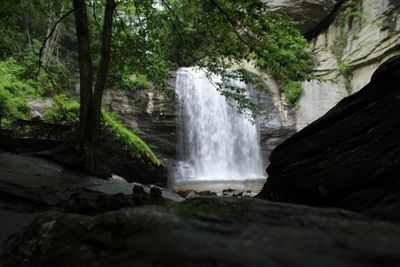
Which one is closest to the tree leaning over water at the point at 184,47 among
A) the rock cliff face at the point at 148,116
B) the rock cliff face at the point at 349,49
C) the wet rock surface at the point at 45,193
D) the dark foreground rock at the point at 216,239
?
the wet rock surface at the point at 45,193

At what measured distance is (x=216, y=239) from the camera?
66.4 inches

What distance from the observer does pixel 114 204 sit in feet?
12.4

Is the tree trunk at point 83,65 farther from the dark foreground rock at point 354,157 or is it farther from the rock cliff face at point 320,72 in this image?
the rock cliff face at point 320,72

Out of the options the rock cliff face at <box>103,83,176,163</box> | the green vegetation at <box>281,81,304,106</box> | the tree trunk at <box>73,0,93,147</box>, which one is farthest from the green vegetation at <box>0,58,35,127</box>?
the green vegetation at <box>281,81,304,106</box>

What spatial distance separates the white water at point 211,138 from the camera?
19.8m

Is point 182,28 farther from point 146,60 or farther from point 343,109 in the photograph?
point 343,109

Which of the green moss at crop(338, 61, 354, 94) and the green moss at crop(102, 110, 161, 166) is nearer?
the green moss at crop(102, 110, 161, 166)

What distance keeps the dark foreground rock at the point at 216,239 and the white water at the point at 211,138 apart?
16.4m

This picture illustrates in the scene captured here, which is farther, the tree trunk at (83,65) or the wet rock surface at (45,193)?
the tree trunk at (83,65)

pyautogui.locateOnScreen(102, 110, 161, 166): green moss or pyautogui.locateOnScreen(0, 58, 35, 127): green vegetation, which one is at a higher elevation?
pyautogui.locateOnScreen(0, 58, 35, 127): green vegetation

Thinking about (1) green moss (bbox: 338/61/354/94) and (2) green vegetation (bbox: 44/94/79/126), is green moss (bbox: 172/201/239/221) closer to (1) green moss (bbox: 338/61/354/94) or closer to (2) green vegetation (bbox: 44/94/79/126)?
(2) green vegetation (bbox: 44/94/79/126)

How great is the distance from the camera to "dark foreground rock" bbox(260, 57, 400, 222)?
4.46 metres

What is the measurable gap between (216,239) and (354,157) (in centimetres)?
384

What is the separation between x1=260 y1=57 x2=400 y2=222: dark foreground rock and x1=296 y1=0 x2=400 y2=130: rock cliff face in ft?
47.3
